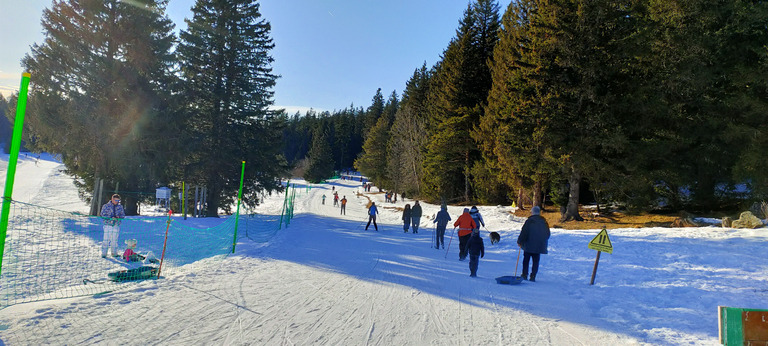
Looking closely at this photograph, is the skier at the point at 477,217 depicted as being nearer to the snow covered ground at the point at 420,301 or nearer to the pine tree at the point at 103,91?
the snow covered ground at the point at 420,301

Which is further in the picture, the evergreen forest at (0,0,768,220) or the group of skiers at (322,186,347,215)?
the group of skiers at (322,186,347,215)

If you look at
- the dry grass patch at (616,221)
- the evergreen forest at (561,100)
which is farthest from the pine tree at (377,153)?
the dry grass patch at (616,221)

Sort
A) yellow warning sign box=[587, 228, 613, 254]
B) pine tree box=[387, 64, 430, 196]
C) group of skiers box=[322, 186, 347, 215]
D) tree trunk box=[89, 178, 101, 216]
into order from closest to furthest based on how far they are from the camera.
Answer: yellow warning sign box=[587, 228, 613, 254] < tree trunk box=[89, 178, 101, 216] < group of skiers box=[322, 186, 347, 215] < pine tree box=[387, 64, 430, 196]

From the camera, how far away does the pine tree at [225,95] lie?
23.2 metres

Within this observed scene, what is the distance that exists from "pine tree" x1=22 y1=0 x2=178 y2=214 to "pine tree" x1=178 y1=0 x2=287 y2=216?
10.4 feet

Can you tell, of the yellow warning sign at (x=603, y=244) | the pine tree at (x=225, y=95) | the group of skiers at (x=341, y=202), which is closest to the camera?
the yellow warning sign at (x=603, y=244)

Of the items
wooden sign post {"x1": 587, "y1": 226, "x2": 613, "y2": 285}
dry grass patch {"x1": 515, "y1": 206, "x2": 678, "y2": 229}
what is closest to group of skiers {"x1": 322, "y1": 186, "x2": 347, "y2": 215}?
dry grass patch {"x1": 515, "y1": 206, "x2": 678, "y2": 229}

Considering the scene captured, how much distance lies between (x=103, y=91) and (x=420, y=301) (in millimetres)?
18363

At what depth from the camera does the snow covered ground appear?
4.97 metres

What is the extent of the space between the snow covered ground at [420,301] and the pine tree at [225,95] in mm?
13121

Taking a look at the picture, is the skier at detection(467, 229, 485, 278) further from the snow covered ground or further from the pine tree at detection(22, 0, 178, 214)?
the pine tree at detection(22, 0, 178, 214)

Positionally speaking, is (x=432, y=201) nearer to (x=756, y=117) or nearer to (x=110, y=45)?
(x=756, y=117)

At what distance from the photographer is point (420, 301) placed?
6.84 m

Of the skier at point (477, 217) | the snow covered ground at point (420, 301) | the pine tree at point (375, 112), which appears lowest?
the snow covered ground at point (420, 301)
